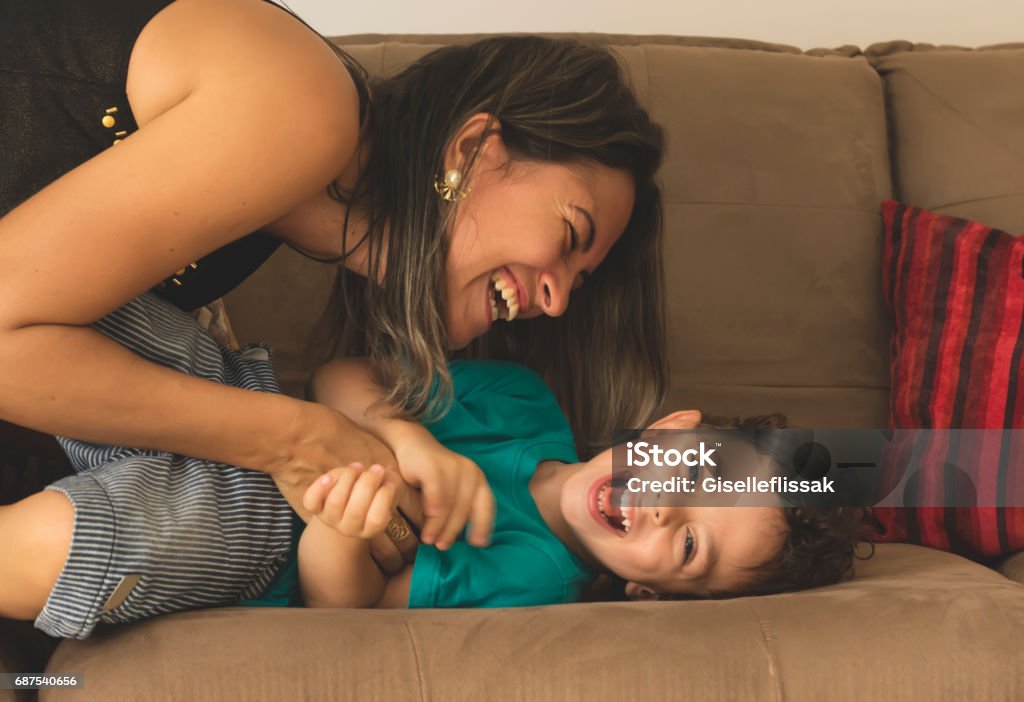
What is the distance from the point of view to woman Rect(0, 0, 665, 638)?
3.51 feet

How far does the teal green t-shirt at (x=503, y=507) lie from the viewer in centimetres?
125

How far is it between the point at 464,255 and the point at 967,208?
1037 millimetres

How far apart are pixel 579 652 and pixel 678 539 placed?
371 mm

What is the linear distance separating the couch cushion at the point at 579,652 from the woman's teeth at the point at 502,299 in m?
0.41

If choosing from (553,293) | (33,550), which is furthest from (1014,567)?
(33,550)

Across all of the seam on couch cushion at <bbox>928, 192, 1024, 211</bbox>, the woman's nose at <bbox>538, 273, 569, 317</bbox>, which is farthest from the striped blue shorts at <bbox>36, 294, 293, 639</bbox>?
the seam on couch cushion at <bbox>928, 192, 1024, 211</bbox>

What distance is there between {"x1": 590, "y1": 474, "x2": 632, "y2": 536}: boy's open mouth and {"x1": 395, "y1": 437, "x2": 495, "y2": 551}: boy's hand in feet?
0.67

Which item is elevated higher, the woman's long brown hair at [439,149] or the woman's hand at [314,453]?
the woman's long brown hair at [439,149]

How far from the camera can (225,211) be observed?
112 cm

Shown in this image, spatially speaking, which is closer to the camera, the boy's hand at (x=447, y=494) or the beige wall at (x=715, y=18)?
the boy's hand at (x=447, y=494)

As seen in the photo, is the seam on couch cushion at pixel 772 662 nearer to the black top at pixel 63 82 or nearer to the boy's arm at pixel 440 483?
the boy's arm at pixel 440 483

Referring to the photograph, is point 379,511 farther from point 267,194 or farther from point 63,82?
point 63,82

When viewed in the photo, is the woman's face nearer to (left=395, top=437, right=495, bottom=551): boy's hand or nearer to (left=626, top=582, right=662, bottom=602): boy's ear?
(left=395, top=437, right=495, bottom=551): boy's hand

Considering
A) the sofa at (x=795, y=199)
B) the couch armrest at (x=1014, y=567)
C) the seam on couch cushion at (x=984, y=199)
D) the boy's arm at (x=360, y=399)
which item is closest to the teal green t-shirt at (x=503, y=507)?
the boy's arm at (x=360, y=399)
